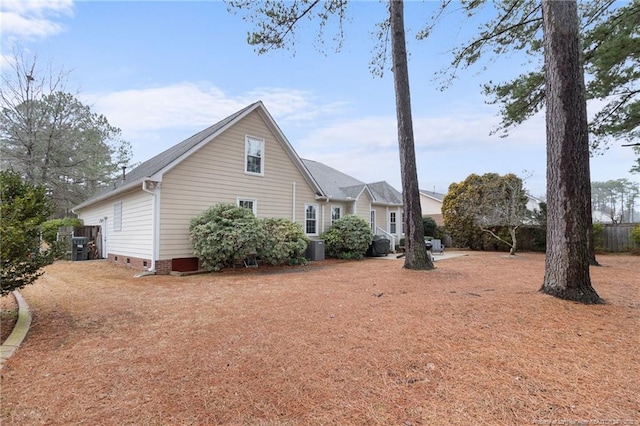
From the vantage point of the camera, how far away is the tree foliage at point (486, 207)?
48.1 feet

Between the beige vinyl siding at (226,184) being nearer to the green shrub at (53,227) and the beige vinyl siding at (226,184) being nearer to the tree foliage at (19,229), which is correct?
the tree foliage at (19,229)

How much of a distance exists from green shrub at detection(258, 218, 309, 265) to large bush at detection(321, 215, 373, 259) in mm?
2484

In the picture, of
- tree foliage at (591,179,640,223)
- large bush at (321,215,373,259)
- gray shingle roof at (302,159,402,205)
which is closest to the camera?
large bush at (321,215,373,259)

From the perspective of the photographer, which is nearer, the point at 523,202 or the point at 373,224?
the point at 523,202

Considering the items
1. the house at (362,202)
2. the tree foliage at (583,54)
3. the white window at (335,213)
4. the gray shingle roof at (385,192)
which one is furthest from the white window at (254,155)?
the gray shingle roof at (385,192)

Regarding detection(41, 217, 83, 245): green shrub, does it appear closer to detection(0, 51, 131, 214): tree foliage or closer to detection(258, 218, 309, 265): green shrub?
detection(0, 51, 131, 214): tree foliage

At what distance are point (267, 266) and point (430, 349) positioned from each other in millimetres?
8482

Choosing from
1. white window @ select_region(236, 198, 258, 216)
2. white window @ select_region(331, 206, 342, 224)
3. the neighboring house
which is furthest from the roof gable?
the neighboring house

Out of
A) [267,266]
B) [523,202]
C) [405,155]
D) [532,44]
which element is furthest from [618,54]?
[267,266]

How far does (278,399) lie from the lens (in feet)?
8.09

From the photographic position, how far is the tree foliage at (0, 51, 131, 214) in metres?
18.8

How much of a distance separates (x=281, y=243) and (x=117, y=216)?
24.3ft

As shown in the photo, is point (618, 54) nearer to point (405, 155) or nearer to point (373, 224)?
point (405, 155)

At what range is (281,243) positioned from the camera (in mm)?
10695
